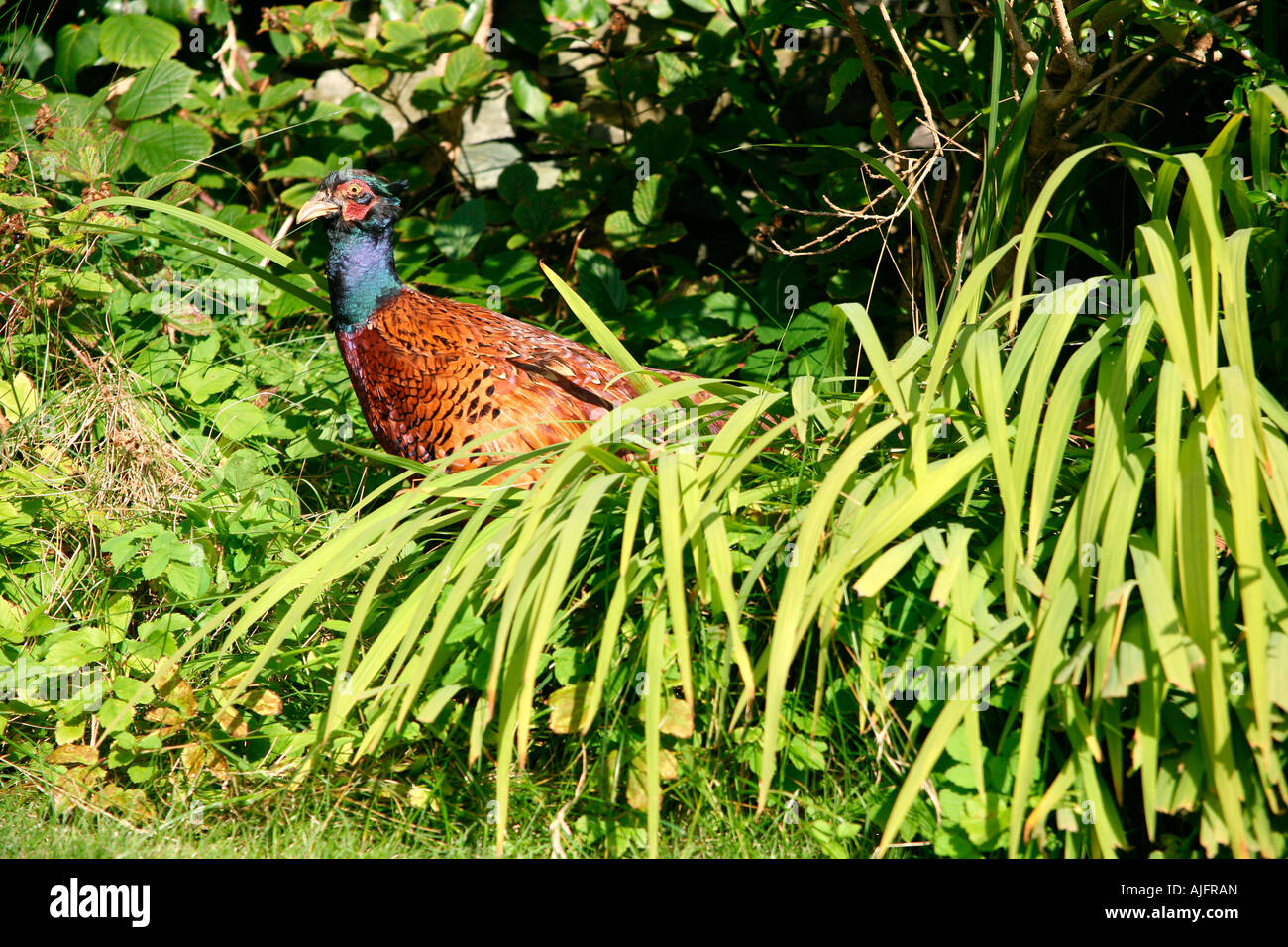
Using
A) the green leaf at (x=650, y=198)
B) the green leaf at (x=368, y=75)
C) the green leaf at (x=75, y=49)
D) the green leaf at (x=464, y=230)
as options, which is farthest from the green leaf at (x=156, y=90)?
the green leaf at (x=650, y=198)

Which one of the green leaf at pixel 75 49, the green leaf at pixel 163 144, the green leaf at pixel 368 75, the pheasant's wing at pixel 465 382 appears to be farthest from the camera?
the green leaf at pixel 75 49

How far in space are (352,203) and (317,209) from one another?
0.33ft

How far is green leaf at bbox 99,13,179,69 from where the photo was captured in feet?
13.6

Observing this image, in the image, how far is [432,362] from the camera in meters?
3.02

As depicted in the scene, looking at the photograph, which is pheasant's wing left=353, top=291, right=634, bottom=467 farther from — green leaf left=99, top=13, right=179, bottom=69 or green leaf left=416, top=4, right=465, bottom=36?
green leaf left=99, top=13, right=179, bottom=69

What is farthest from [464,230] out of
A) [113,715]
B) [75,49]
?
[113,715]

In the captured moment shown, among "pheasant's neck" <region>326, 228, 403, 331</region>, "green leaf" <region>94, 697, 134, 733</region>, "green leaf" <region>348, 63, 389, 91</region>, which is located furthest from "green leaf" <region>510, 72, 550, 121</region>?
"green leaf" <region>94, 697, 134, 733</region>

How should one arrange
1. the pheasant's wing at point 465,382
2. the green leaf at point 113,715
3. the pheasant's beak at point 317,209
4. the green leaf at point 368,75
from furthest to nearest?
the green leaf at point 368,75 → the pheasant's beak at point 317,209 → the pheasant's wing at point 465,382 → the green leaf at point 113,715

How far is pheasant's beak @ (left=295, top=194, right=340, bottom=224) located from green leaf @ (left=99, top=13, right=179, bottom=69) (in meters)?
1.52

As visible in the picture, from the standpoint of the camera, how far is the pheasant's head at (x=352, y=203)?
3141 millimetres

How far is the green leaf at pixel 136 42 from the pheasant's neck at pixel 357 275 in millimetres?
1625

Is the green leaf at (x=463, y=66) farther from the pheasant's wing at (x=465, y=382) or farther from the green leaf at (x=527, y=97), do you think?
the pheasant's wing at (x=465, y=382)

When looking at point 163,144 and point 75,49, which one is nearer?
point 163,144

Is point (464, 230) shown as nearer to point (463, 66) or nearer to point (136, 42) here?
point (463, 66)
